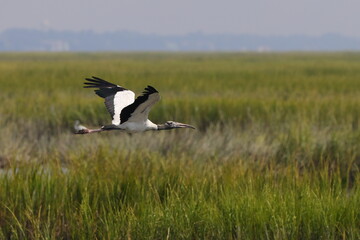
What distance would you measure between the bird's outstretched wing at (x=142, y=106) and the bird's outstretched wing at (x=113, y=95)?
0.07 meters

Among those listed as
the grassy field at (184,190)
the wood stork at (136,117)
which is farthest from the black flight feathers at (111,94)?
the grassy field at (184,190)

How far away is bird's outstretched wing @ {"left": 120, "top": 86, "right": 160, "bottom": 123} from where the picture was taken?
196cm

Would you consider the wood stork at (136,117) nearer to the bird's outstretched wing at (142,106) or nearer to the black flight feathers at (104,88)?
the bird's outstretched wing at (142,106)

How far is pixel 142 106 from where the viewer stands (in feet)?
6.48

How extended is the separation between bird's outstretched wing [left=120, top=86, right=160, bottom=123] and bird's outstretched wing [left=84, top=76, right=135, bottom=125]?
7 cm

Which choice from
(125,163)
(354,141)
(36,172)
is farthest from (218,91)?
(36,172)

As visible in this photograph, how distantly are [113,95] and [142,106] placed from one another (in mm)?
355

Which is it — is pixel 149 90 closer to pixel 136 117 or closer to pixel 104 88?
pixel 136 117

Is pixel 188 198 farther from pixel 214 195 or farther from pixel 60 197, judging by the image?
pixel 60 197

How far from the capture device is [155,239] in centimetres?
394

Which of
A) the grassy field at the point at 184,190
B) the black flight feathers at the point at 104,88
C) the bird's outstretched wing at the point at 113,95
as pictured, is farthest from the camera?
the grassy field at the point at 184,190

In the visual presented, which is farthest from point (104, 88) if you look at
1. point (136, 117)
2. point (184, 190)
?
point (184, 190)

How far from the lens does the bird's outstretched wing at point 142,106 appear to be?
6.44 ft

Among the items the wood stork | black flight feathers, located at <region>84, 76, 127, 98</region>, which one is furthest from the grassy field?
the wood stork
